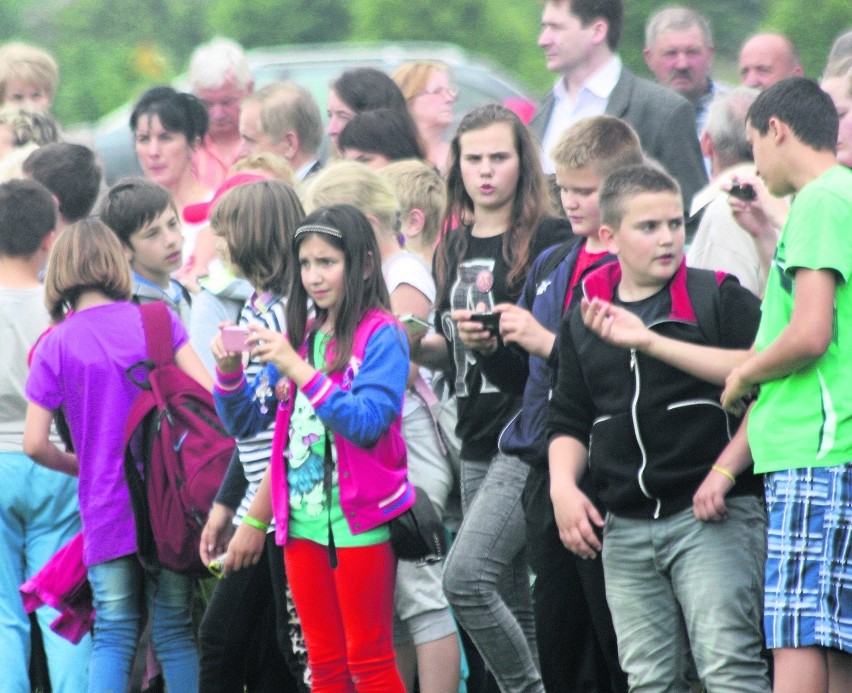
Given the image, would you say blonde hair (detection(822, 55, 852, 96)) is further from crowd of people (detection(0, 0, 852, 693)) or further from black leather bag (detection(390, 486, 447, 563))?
black leather bag (detection(390, 486, 447, 563))

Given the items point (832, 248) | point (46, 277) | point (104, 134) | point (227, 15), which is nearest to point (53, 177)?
point (46, 277)

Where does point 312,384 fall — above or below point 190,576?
above

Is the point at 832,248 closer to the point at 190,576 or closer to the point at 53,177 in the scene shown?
the point at 190,576

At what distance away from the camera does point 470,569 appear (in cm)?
516

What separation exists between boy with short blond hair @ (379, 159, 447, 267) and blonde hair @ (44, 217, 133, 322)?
3.79ft

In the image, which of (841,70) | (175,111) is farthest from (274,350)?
(175,111)

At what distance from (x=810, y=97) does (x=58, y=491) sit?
331 centimetres

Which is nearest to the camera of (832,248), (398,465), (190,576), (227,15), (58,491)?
(832,248)

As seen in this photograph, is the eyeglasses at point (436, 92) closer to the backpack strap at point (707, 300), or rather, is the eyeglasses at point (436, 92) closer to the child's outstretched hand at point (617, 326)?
the backpack strap at point (707, 300)

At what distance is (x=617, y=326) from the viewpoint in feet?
14.4

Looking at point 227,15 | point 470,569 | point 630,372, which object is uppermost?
point 227,15

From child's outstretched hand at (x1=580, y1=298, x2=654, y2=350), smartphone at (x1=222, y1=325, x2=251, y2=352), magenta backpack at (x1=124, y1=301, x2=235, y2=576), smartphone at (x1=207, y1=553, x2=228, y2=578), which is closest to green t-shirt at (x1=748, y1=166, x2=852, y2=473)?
child's outstretched hand at (x1=580, y1=298, x2=654, y2=350)

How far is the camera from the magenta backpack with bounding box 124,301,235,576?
18.1ft

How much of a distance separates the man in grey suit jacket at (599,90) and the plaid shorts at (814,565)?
2.81 metres
